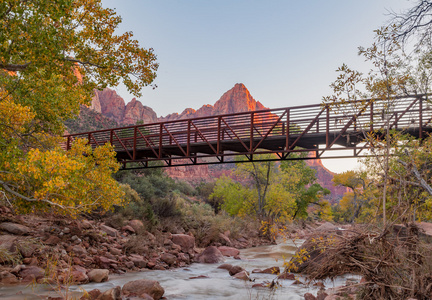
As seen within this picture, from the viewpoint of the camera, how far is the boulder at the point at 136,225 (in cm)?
1658

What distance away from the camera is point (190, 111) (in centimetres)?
15162

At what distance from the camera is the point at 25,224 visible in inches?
483

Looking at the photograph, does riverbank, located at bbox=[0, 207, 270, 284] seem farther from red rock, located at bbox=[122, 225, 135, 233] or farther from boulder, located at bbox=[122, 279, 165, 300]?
boulder, located at bbox=[122, 279, 165, 300]

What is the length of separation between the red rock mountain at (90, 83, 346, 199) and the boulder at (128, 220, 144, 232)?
30.1 m

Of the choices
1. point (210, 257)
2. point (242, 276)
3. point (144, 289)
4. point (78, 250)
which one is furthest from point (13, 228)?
point (210, 257)

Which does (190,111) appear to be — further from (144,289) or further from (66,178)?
(66,178)

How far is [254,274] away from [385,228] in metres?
8.02

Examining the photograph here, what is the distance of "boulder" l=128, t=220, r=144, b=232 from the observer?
16580 mm

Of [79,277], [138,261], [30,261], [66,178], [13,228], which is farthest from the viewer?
[138,261]

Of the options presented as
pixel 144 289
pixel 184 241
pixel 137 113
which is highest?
pixel 137 113

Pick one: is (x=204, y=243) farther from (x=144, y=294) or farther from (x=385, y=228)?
(x=385, y=228)

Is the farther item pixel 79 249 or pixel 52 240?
pixel 79 249

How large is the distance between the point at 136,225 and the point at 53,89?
8.93m

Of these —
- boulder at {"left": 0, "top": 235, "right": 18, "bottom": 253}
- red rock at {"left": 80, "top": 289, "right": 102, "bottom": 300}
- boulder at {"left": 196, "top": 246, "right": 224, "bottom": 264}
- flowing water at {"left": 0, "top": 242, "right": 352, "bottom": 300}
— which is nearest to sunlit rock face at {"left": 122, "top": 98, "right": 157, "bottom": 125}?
boulder at {"left": 196, "top": 246, "right": 224, "bottom": 264}
